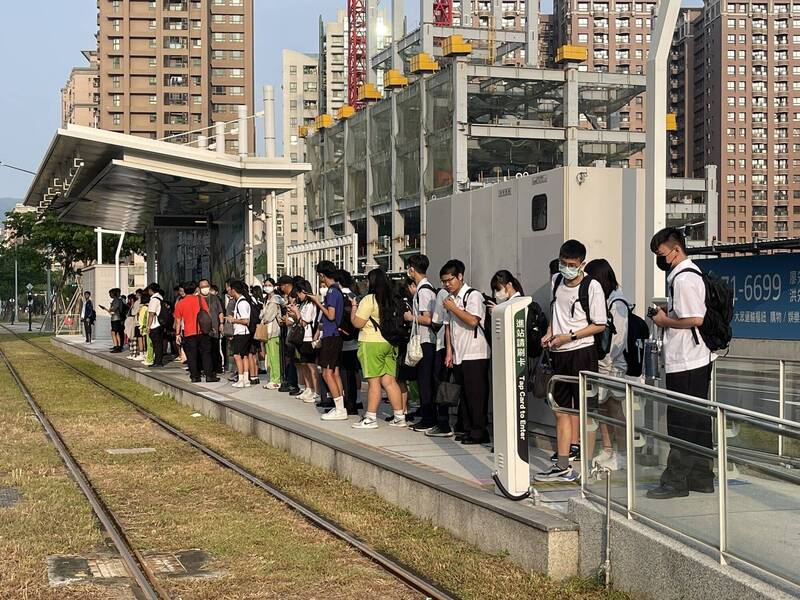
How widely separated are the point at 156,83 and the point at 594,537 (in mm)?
121457

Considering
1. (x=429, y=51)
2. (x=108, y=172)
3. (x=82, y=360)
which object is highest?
(x=429, y=51)

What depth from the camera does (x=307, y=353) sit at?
14430 mm

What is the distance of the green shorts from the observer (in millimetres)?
11641

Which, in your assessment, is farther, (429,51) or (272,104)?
(429,51)

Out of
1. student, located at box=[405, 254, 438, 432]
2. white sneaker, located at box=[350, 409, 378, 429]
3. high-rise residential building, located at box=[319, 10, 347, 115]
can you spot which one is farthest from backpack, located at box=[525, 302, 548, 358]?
high-rise residential building, located at box=[319, 10, 347, 115]

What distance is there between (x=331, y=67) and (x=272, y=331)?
14559 centimetres

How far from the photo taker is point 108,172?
24125 mm

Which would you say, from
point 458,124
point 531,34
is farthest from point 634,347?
point 531,34

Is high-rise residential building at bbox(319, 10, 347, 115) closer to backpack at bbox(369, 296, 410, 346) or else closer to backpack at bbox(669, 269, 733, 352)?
backpack at bbox(369, 296, 410, 346)

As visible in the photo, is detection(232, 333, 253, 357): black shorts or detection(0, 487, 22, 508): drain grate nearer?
detection(0, 487, 22, 508): drain grate

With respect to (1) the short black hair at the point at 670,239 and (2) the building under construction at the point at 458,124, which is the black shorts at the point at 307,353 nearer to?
(1) the short black hair at the point at 670,239

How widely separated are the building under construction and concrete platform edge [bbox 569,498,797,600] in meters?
59.0

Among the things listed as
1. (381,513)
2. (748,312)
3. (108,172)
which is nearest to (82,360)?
(108,172)

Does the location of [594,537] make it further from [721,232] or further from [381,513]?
[721,232]
